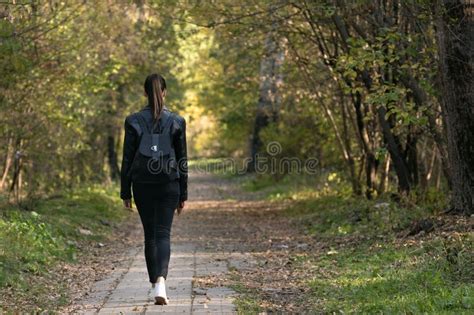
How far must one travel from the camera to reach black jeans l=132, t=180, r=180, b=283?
8.23m

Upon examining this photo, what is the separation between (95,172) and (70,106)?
6635 mm

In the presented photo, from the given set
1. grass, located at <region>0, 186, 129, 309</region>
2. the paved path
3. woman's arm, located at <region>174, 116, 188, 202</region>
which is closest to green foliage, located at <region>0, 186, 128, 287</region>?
grass, located at <region>0, 186, 129, 309</region>

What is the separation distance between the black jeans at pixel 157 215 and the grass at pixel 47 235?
3.88 ft

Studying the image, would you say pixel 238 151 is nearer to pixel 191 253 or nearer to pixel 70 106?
pixel 70 106

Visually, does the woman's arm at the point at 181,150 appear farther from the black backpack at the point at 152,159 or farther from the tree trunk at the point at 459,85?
the tree trunk at the point at 459,85

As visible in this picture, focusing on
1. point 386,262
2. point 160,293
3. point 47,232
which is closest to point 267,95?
point 47,232

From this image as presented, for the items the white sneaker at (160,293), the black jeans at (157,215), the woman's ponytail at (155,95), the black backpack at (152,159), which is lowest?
the white sneaker at (160,293)

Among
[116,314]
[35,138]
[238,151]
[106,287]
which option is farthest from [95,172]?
[238,151]

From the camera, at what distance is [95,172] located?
27.4 meters

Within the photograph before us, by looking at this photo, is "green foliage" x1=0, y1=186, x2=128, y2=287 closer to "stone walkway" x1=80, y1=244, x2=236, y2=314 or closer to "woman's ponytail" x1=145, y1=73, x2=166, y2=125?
"stone walkway" x1=80, y1=244, x2=236, y2=314

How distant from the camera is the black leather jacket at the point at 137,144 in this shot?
8.17 metres

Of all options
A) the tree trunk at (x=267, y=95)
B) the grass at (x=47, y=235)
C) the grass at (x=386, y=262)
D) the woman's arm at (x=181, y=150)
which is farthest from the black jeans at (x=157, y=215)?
the tree trunk at (x=267, y=95)

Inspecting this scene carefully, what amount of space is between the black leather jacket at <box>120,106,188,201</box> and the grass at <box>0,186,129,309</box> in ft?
5.20

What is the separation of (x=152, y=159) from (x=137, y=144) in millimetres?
223
